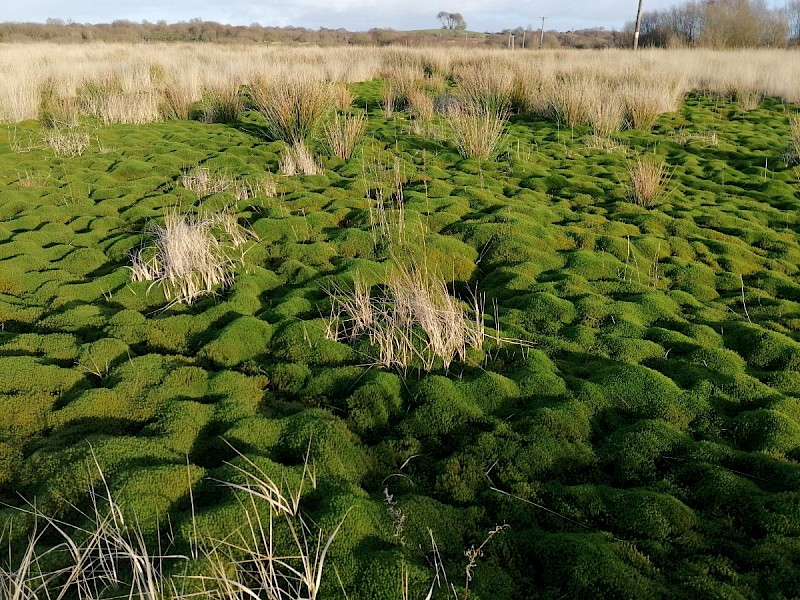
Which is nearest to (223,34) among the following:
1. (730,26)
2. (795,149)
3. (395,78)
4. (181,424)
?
(730,26)

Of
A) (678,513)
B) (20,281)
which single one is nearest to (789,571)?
(678,513)

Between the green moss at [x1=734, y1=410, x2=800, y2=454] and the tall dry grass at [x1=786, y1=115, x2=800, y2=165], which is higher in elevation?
the tall dry grass at [x1=786, y1=115, x2=800, y2=165]

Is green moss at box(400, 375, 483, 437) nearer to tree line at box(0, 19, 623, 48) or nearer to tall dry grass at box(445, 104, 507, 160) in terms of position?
tall dry grass at box(445, 104, 507, 160)

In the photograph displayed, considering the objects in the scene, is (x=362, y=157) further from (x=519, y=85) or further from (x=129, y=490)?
(x=129, y=490)

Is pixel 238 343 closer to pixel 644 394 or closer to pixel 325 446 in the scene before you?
pixel 325 446

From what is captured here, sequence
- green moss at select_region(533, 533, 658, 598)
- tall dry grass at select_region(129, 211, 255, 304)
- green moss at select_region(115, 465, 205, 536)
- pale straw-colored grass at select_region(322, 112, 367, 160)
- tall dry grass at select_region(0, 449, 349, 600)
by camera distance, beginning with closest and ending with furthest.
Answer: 1. tall dry grass at select_region(0, 449, 349, 600)
2. green moss at select_region(533, 533, 658, 598)
3. green moss at select_region(115, 465, 205, 536)
4. tall dry grass at select_region(129, 211, 255, 304)
5. pale straw-colored grass at select_region(322, 112, 367, 160)

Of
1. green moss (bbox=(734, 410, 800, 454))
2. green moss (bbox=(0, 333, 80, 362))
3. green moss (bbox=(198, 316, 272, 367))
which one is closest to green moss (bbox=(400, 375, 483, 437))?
green moss (bbox=(198, 316, 272, 367))

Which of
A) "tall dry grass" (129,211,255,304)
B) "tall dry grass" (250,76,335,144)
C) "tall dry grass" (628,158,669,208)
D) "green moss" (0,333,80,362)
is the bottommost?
"green moss" (0,333,80,362)

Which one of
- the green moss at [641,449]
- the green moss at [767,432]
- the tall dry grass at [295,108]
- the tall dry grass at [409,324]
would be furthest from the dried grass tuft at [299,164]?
the green moss at [767,432]
